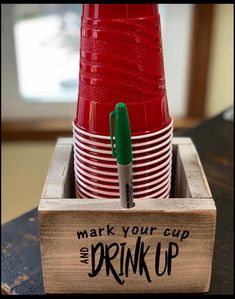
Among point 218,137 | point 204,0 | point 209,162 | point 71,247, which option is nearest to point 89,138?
point 71,247

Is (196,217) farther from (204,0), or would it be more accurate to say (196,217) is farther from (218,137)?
(204,0)

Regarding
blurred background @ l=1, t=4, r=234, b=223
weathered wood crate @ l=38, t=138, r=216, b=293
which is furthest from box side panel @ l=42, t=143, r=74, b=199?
blurred background @ l=1, t=4, r=234, b=223

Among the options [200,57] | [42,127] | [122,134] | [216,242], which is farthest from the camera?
[42,127]

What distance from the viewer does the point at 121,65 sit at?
41cm

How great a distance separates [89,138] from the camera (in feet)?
1.46

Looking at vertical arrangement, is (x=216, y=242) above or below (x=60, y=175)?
below

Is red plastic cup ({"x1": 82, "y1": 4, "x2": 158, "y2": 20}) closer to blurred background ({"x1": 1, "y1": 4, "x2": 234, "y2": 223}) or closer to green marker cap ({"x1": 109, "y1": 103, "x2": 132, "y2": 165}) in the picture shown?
green marker cap ({"x1": 109, "y1": 103, "x2": 132, "y2": 165})

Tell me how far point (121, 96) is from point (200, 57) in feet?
3.49

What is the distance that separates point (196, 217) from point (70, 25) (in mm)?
1096

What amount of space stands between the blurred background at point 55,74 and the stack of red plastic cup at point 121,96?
36.7 inches

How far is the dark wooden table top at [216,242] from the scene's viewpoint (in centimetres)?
55

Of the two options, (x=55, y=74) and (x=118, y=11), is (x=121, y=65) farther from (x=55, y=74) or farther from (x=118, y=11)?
(x=55, y=74)

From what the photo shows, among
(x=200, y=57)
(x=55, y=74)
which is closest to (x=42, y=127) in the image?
(x=55, y=74)

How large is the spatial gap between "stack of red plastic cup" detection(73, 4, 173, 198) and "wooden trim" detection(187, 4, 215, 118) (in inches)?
39.9
